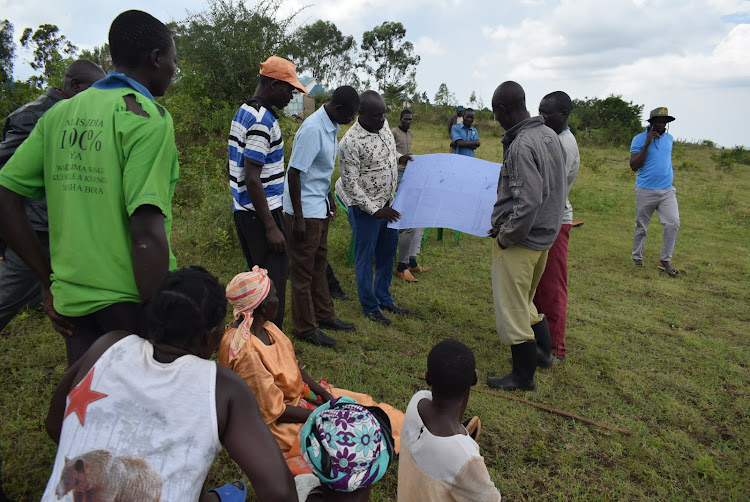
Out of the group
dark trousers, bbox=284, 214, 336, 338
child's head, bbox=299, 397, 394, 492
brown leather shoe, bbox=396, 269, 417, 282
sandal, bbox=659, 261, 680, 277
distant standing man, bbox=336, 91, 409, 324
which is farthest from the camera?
sandal, bbox=659, 261, 680, 277

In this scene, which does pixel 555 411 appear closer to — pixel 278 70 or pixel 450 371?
pixel 450 371

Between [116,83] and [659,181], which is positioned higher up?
[116,83]

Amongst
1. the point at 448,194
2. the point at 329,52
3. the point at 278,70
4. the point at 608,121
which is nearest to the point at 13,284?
the point at 278,70

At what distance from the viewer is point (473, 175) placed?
5410mm

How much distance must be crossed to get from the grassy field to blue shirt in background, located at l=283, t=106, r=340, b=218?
1161 millimetres

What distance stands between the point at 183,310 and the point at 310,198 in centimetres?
253

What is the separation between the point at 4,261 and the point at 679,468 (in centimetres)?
403

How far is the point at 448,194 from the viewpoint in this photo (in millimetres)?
5191

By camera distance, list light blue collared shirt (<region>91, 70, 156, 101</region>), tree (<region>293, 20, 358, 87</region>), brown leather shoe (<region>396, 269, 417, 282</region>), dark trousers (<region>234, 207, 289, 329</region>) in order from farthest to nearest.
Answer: tree (<region>293, 20, 358, 87</region>), brown leather shoe (<region>396, 269, 417, 282</region>), dark trousers (<region>234, 207, 289, 329</region>), light blue collared shirt (<region>91, 70, 156, 101</region>)

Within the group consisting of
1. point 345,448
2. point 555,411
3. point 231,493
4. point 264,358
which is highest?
point 345,448

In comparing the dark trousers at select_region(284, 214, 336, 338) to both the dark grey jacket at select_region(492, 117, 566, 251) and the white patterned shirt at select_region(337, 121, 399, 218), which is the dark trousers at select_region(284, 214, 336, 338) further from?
the dark grey jacket at select_region(492, 117, 566, 251)

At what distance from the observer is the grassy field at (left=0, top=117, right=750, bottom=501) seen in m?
2.66

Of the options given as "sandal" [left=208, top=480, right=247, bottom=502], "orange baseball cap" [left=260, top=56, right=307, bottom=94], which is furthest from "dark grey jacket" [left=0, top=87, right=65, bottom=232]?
"sandal" [left=208, top=480, right=247, bottom=502]

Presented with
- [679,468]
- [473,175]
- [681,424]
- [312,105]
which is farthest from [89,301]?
[312,105]
